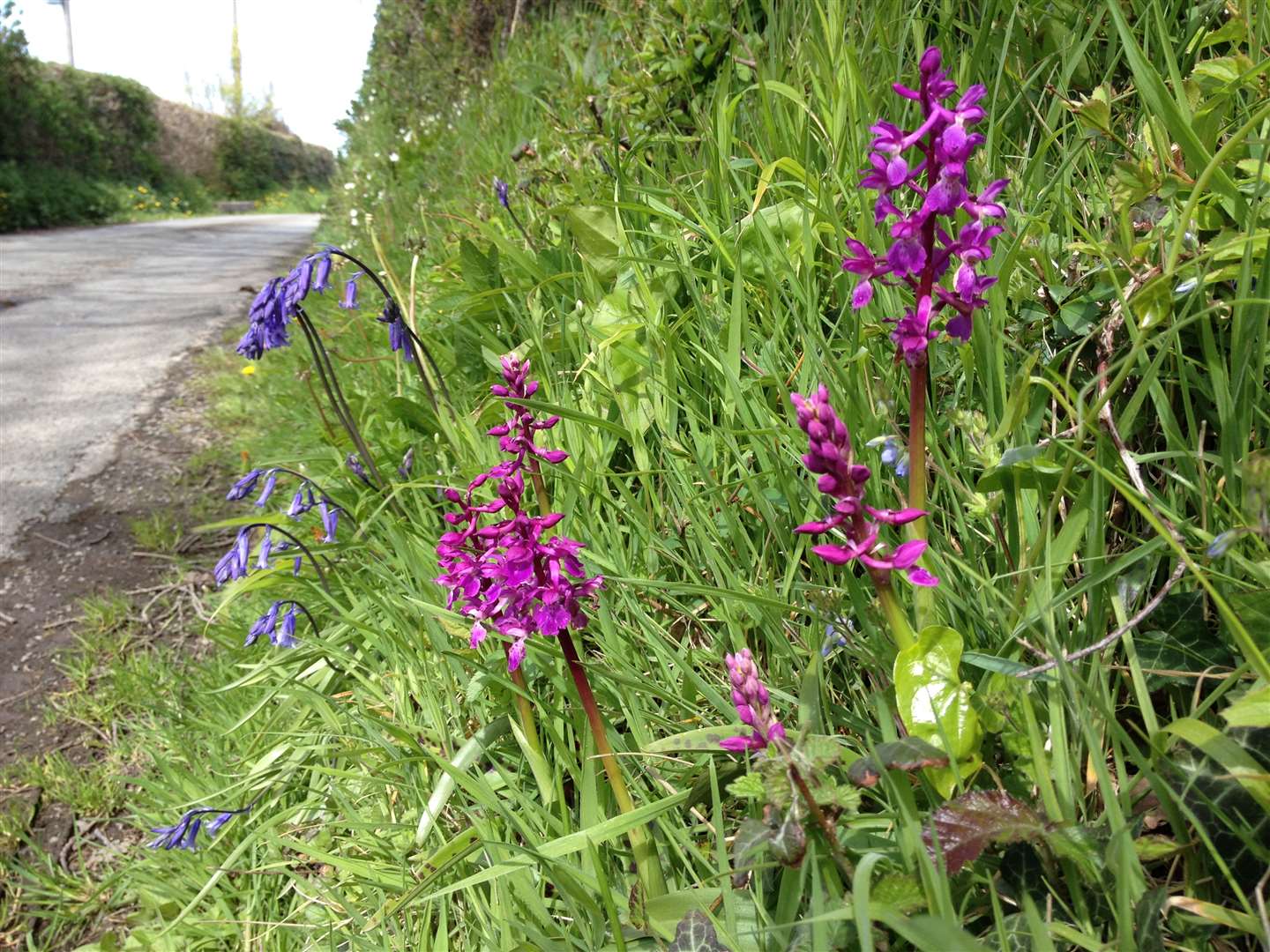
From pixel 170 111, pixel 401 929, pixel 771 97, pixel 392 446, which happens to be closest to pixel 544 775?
pixel 401 929

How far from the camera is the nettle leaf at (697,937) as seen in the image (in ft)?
3.06

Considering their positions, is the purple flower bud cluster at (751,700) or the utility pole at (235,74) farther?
the utility pole at (235,74)

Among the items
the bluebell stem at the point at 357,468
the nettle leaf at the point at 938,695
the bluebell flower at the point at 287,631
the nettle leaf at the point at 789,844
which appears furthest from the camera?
the bluebell stem at the point at 357,468

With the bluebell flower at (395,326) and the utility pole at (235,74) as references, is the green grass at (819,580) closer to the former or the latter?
the bluebell flower at (395,326)

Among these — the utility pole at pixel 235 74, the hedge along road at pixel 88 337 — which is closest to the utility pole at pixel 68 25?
the utility pole at pixel 235 74

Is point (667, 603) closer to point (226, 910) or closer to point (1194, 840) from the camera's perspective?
point (1194, 840)

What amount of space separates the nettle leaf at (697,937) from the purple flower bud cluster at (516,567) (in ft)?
1.22

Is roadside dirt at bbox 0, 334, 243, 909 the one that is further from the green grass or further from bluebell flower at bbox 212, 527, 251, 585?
bluebell flower at bbox 212, 527, 251, 585

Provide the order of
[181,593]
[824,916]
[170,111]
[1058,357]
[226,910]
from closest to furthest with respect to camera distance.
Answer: [824,916]
[1058,357]
[226,910]
[181,593]
[170,111]

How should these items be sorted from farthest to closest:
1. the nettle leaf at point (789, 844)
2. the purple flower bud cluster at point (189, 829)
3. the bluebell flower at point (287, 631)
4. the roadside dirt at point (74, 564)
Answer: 1. the roadside dirt at point (74, 564)
2. the bluebell flower at point (287, 631)
3. the purple flower bud cluster at point (189, 829)
4. the nettle leaf at point (789, 844)

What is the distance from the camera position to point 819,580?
52.4 inches

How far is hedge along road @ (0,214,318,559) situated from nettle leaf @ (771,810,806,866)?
196cm

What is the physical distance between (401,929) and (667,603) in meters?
0.64

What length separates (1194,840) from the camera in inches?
32.6
